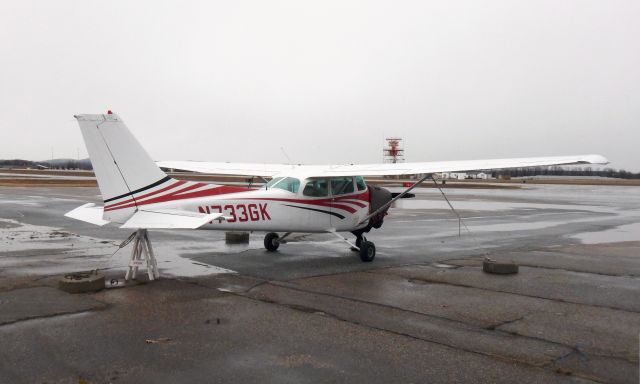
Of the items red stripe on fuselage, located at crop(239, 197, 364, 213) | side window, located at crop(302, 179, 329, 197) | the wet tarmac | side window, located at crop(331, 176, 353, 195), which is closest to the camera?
the wet tarmac

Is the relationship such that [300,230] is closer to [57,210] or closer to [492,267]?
[492,267]

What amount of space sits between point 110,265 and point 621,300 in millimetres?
9544

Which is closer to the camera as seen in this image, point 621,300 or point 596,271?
point 621,300

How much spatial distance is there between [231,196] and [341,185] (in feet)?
9.89

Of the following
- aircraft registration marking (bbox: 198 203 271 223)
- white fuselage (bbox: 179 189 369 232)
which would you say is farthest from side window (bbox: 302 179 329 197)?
aircraft registration marking (bbox: 198 203 271 223)

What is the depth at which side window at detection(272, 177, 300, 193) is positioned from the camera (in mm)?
11891

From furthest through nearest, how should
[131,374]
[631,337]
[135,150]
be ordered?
[135,150], [631,337], [131,374]

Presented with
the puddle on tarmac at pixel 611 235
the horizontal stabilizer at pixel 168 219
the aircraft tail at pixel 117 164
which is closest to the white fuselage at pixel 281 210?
the horizontal stabilizer at pixel 168 219

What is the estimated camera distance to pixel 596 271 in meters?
11.5

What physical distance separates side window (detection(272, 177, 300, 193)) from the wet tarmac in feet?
5.46

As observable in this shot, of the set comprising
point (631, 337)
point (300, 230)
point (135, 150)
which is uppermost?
point (135, 150)

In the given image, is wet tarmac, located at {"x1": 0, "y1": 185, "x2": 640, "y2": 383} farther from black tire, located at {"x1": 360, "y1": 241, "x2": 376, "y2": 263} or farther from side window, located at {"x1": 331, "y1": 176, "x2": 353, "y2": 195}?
side window, located at {"x1": 331, "y1": 176, "x2": 353, "y2": 195}

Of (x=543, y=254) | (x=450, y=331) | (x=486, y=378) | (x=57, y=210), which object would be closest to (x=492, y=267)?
(x=543, y=254)

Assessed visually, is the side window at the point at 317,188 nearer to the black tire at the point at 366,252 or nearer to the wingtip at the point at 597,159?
the black tire at the point at 366,252
